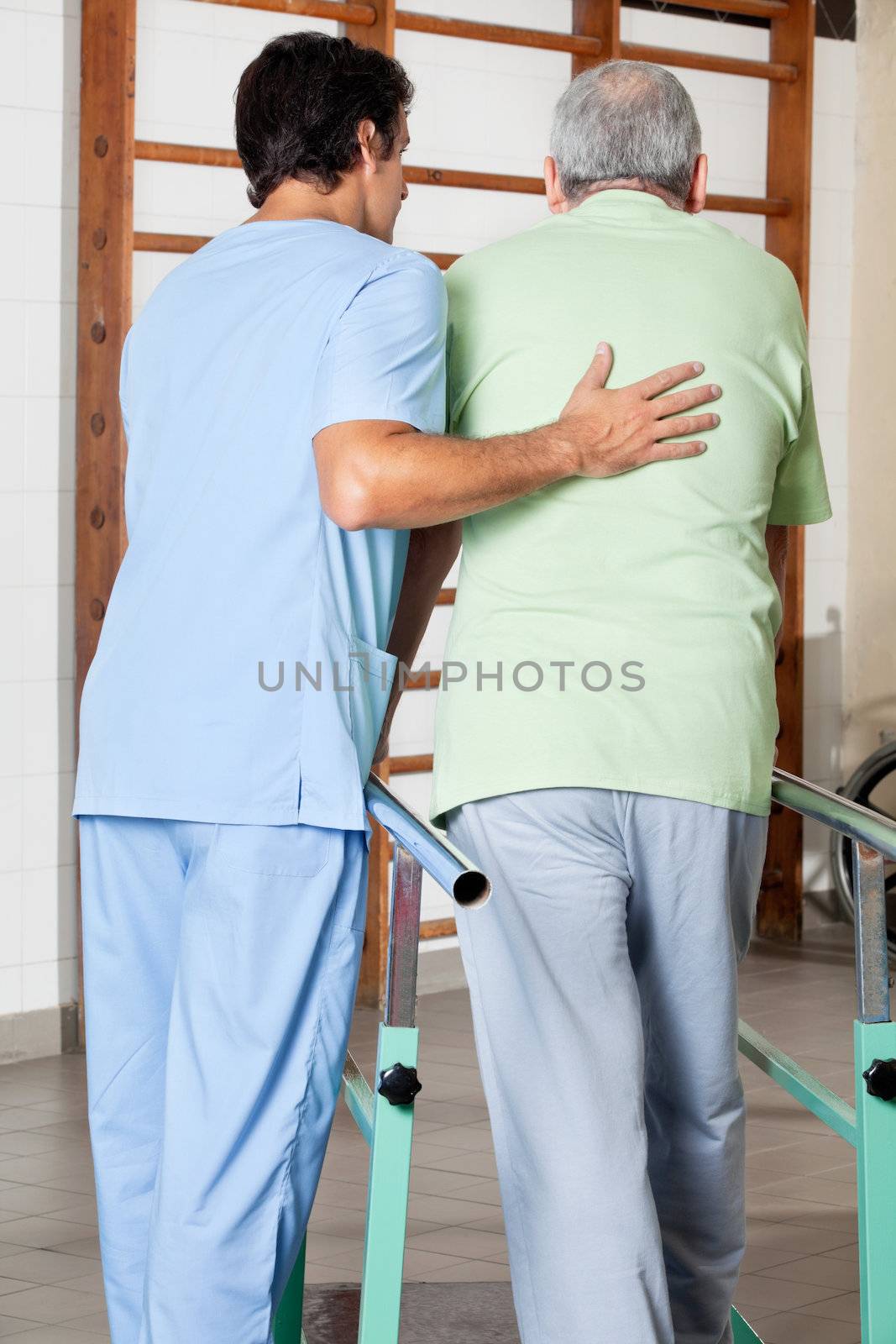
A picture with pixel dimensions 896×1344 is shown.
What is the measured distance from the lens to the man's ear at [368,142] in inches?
72.6

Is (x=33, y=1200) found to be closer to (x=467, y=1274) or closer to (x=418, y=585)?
(x=467, y=1274)

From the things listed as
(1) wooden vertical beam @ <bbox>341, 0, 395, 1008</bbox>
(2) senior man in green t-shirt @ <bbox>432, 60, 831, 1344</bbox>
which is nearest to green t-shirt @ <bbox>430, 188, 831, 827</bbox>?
(2) senior man in green t-shirt @ <bbox>432, 60, 831, 1344</bbox>

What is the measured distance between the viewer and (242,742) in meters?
1.73

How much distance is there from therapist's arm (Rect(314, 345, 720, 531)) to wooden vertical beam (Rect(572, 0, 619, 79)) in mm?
3691

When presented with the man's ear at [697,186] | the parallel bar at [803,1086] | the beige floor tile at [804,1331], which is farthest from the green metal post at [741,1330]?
the man's ear at [697,186]

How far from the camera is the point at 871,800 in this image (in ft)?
18.9

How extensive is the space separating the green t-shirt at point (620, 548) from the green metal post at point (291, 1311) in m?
0.62

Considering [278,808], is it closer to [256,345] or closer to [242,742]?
[242,742]

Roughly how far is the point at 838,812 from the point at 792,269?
4262 mm

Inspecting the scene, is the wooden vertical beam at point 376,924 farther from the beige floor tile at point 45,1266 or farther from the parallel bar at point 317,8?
the parallel bar at point 317,8

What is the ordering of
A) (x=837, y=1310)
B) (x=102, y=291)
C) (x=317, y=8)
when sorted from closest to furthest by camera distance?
(x=837, y=1310) → (x=102, y=291) → (x=317, y=8)

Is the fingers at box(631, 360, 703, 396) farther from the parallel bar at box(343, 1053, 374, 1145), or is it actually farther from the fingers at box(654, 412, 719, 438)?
the parallel bar at box(343, 1053, 374, 1145)

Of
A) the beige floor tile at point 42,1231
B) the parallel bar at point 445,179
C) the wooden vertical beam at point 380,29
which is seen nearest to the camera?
the beige floor tile at point 42,1231

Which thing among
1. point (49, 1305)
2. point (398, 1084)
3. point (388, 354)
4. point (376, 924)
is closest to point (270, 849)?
point (398, 1084)
